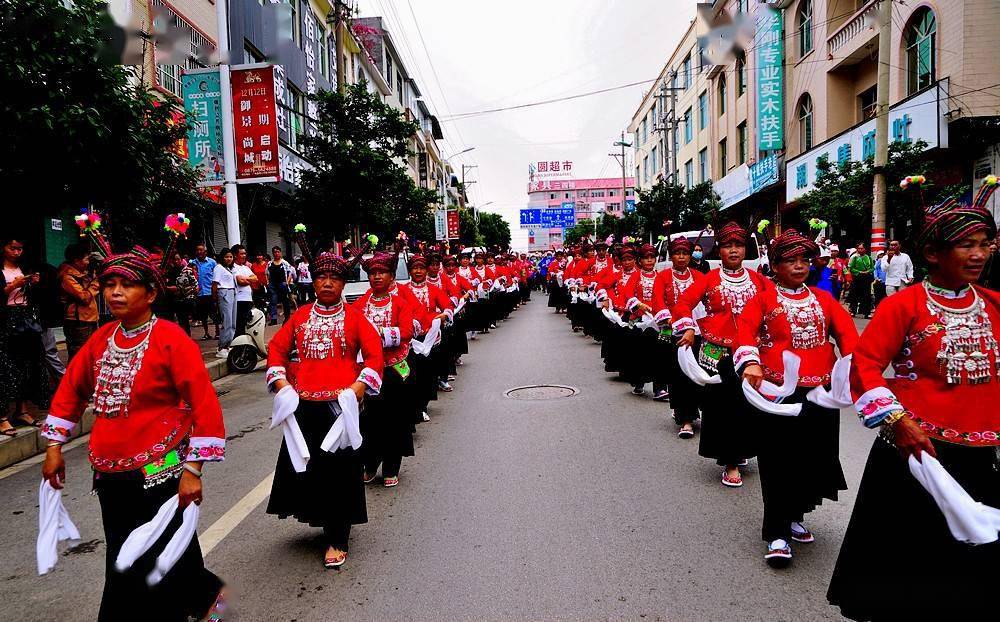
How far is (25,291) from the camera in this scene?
7.38m

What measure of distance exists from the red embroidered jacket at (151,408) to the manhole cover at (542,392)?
233 inches

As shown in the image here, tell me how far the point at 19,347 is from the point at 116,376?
18.6 ft

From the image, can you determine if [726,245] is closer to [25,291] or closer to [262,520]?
[262,520]

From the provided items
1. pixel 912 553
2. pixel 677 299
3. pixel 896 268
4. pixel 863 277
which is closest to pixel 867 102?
pixel 863 277

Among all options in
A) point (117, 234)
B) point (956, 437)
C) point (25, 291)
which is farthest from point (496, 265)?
point (956, 437)

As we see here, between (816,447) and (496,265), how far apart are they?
16.2 meters

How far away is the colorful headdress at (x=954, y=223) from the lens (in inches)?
107

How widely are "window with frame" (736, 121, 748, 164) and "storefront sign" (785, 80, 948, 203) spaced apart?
882 cm

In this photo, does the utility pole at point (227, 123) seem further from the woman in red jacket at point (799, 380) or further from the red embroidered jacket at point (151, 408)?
the woman in red jacket at point (799, 380)

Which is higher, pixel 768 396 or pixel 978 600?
pixel 768 396

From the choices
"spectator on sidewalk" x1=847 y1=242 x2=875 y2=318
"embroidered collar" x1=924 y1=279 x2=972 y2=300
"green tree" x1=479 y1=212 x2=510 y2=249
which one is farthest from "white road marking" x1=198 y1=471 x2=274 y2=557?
"green tree" x1=479 y1=212 x2=510 y2=249

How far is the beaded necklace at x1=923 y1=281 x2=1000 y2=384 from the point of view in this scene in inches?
108

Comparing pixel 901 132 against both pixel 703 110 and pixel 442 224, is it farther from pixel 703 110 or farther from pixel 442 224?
pixel 442 224

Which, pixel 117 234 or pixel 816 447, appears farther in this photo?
pixel 117 234
